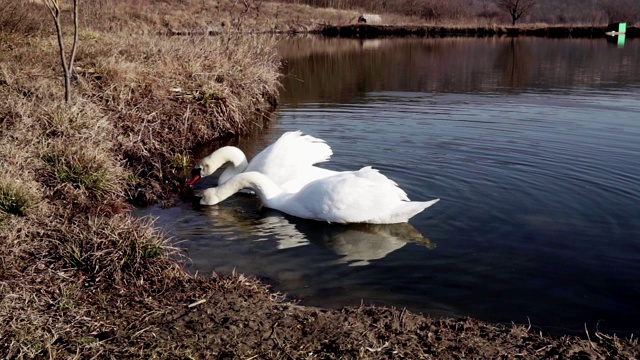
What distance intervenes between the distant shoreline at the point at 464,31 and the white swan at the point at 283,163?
51.4m

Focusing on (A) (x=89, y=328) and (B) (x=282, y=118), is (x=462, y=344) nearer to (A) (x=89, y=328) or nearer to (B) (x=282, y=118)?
(A) (x=89, y=328)

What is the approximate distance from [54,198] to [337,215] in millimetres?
3183

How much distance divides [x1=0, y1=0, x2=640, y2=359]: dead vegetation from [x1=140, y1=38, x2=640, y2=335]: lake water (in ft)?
2.16

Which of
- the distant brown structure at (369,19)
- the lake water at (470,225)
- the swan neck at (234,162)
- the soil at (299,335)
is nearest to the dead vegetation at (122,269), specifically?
the soil at (299,335)

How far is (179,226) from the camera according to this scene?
7.63 metres

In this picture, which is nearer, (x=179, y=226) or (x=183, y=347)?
(x=183, y=347)

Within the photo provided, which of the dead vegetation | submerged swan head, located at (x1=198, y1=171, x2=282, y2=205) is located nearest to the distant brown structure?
the dead vegetation

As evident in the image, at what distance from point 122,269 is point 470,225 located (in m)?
3.99

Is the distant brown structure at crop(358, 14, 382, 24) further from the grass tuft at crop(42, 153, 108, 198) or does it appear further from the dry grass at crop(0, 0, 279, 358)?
the grass tuft at crop(42, 153, 108, 198)

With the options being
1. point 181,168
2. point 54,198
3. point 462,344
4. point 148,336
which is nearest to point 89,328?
point 148,336

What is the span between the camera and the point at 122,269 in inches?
214

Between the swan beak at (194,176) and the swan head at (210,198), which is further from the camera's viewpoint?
the swan beak at (194,176)

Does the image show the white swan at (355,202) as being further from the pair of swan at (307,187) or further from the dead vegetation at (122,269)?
the dead vegetation at (122,269)

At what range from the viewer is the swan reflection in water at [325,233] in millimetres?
6957
